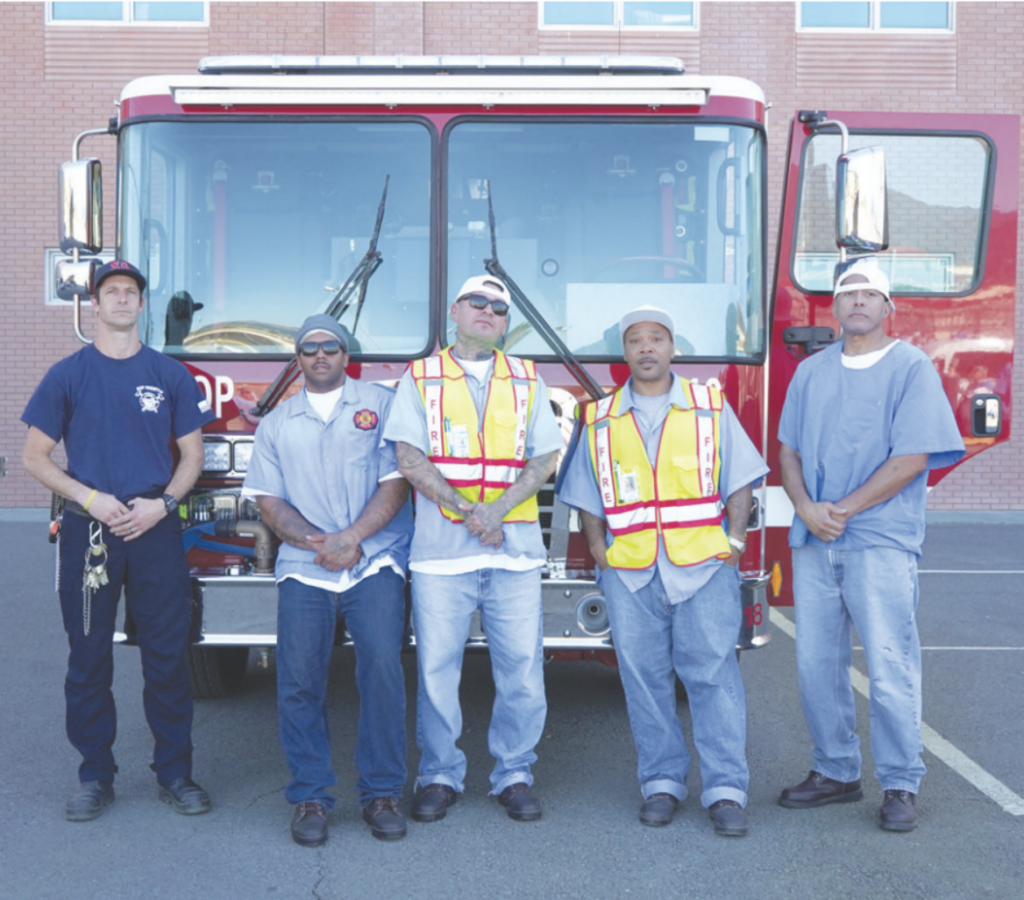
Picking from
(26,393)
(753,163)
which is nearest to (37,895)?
→ (753,163)

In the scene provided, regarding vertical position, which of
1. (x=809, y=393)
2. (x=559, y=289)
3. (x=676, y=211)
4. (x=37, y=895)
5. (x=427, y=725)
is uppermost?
(x=676, y=211)

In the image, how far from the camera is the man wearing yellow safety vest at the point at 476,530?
13.5 ft

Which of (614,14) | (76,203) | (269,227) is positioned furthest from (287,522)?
(614,14)

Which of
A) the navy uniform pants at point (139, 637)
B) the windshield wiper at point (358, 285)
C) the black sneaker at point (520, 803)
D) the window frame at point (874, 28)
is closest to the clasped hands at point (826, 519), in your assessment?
the black sneaker at point (520, 803)

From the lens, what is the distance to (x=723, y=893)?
11.5ft

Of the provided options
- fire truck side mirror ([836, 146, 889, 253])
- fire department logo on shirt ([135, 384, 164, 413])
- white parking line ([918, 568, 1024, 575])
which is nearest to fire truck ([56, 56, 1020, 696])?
fire truck side mirror ([836, 146, 889, 253])

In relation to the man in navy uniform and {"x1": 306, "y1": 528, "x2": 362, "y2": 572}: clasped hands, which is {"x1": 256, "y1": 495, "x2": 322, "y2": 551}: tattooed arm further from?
the man in navy uniform

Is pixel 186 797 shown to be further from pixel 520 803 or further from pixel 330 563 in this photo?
pixel 520 803

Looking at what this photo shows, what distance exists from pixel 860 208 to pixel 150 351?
2.63m

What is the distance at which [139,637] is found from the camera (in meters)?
4.26

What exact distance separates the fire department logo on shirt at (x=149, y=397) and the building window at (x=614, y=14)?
1101 cm

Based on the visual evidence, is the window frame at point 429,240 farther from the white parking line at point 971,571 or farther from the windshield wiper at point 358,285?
the white parking line at point 971,571

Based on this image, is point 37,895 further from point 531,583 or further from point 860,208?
point 860,208

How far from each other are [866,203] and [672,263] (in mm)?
792
